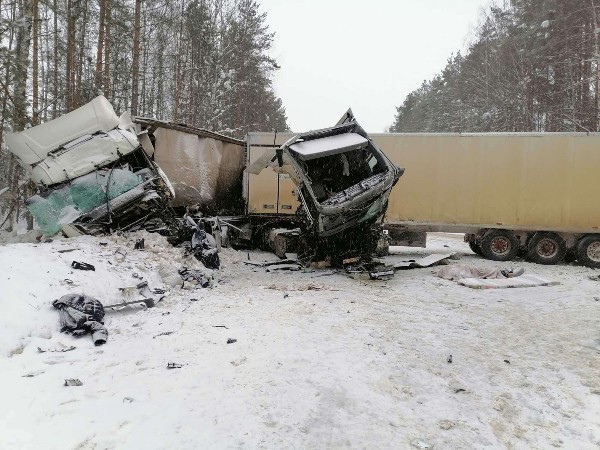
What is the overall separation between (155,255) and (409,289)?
445 cm

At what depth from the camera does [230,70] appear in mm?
24094

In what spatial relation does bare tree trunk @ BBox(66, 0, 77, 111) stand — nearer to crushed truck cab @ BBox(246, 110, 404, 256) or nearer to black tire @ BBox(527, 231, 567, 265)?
crushed truck cab @ BBox(246, 110, 404, 256)

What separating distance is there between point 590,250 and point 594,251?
116mm

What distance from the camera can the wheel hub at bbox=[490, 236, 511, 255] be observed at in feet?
36.3

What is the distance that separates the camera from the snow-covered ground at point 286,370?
2.73 m

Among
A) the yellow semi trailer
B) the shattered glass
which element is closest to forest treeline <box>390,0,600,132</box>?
the yellow semi trailer

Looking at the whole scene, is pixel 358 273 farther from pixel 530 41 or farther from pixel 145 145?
pixel 530 41

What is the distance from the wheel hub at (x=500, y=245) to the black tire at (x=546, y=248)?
52 centimetres

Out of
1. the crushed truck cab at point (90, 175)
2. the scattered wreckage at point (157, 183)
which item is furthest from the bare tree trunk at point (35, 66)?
the crushed truck cab at point (90, 175)

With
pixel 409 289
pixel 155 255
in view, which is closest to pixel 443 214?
pixel 409 289

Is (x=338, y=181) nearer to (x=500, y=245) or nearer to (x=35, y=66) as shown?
(x=500, y=245)

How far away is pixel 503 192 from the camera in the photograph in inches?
428

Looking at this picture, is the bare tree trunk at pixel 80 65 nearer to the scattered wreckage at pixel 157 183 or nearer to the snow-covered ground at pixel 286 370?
the scattered wreckage at pixel 157 183

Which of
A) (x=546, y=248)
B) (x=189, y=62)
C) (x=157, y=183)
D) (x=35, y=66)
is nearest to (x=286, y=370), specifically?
(x=157, y=183)
